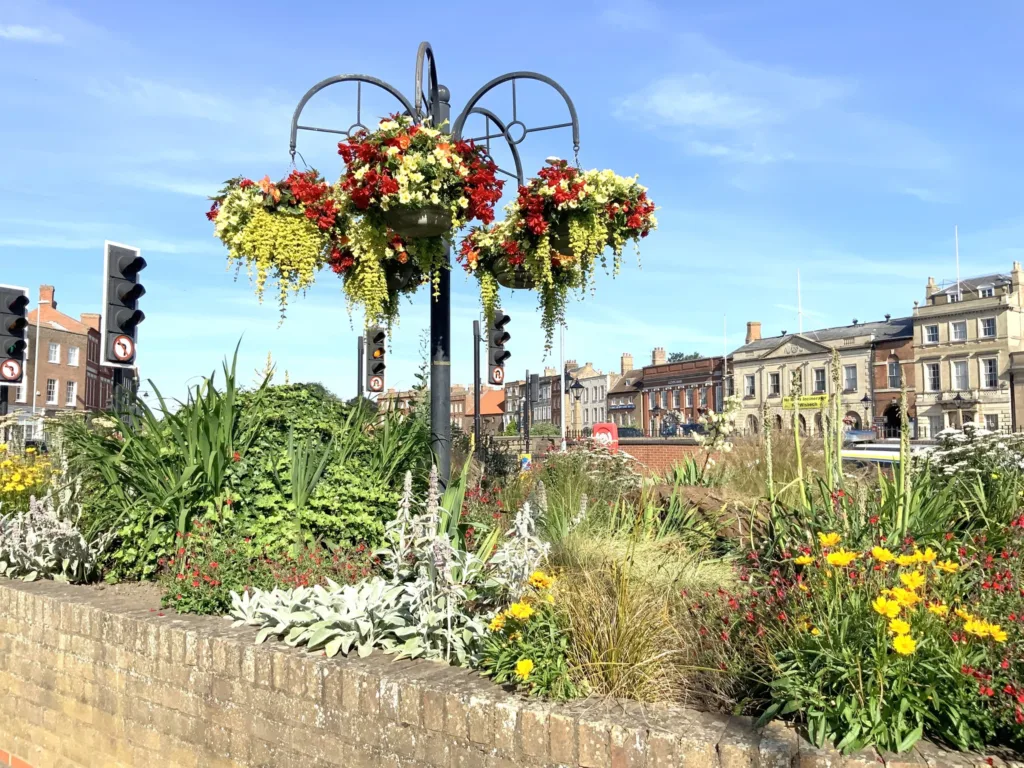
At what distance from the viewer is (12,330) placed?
10.3m

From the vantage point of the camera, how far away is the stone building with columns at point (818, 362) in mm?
55969

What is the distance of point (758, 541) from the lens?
4.66m

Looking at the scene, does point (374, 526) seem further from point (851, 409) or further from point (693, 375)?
point (693, 375)

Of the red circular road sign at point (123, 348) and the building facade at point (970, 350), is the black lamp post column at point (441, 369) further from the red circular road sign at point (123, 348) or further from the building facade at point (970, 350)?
the building facade at point (970, 350)

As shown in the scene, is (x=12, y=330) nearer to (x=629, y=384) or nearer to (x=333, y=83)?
(x=333, y=83)

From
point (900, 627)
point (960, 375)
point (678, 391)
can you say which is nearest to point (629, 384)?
point (678, 391)

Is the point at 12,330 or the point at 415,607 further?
the point at 12,330

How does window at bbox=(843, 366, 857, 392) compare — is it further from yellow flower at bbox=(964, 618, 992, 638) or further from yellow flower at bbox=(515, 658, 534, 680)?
yellow flower at bbox=(515, 658, 534, 680)

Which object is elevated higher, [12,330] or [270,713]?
[12,330]

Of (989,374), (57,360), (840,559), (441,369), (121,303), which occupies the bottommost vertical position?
(840,559)

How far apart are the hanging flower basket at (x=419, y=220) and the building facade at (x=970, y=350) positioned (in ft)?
167

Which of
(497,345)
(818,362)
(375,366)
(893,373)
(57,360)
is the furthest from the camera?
(818,362)

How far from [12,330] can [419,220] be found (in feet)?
25.6

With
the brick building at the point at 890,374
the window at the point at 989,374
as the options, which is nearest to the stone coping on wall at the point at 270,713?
the brick building at the point at 890,374
